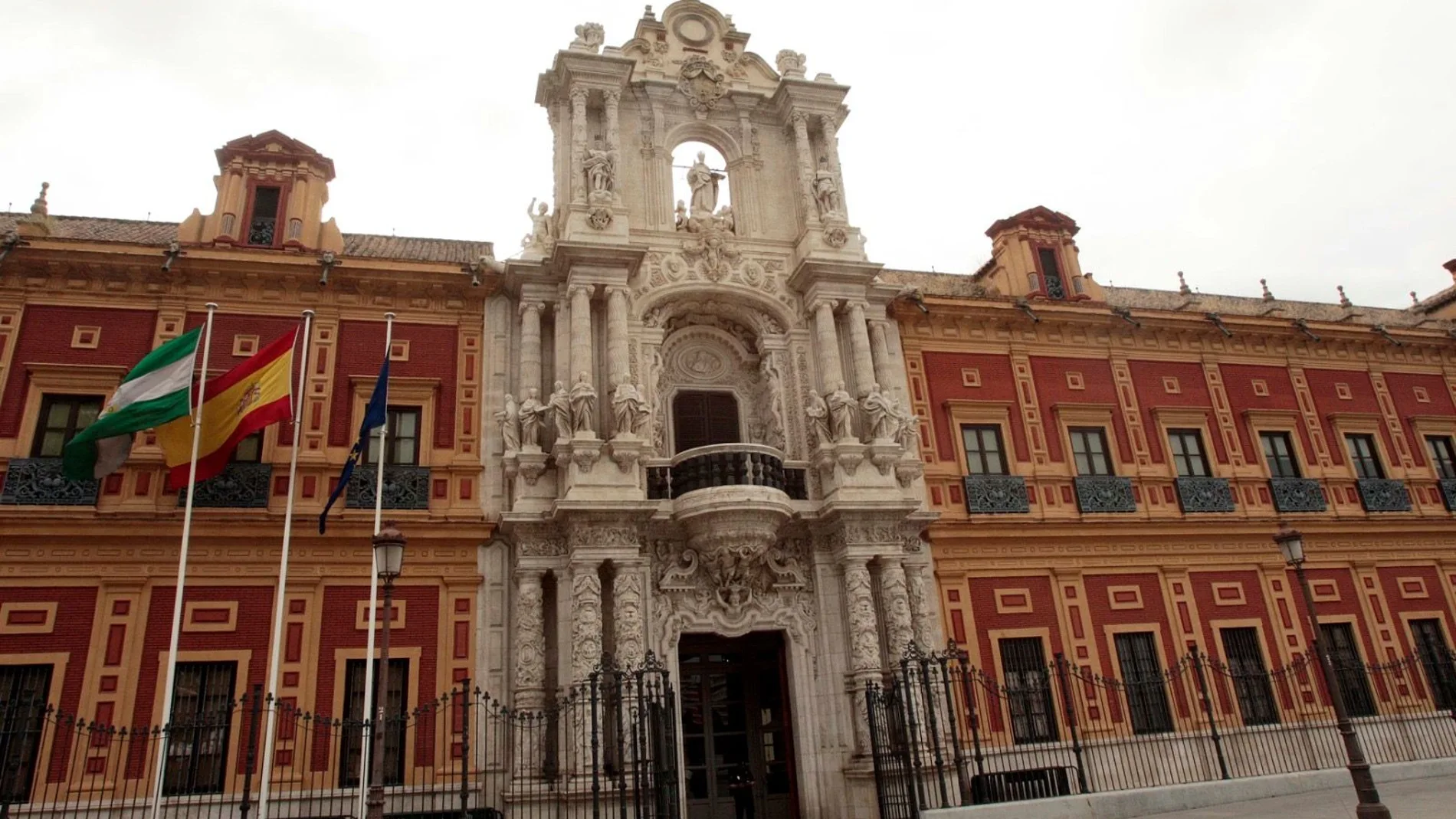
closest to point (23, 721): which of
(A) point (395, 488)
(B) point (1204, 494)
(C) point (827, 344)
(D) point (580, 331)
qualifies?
(A) point (395, 488)

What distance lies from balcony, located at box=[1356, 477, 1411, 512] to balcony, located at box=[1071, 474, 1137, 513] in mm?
6157

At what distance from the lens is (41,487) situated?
15.0 m

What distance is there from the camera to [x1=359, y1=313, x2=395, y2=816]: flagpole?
12.7m

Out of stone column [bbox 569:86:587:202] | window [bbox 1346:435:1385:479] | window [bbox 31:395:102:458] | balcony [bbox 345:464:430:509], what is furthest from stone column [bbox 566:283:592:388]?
window [bbox 1346:435:1385:479]

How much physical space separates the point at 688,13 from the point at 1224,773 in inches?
696

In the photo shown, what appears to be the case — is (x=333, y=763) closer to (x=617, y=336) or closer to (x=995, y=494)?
(x=617, y=336)

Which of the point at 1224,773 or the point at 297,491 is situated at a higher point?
the point at 297,491

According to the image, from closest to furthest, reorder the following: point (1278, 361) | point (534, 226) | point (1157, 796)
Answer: point (1157, 796) < point (534, 226) < point (1278, 361)

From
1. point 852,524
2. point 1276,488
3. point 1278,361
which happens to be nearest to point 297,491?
point 852,524

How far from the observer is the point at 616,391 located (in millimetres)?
16656

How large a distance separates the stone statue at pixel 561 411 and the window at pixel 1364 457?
18.0 metres

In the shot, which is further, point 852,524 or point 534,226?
point 534,226

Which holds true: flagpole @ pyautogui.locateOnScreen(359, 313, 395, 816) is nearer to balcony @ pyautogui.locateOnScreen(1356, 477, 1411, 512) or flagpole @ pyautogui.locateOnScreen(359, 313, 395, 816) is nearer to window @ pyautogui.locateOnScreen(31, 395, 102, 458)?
window @ pyautogui.locateOnScreen(31, 395, 102, 458)

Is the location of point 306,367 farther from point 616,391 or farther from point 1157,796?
point 1157,796
